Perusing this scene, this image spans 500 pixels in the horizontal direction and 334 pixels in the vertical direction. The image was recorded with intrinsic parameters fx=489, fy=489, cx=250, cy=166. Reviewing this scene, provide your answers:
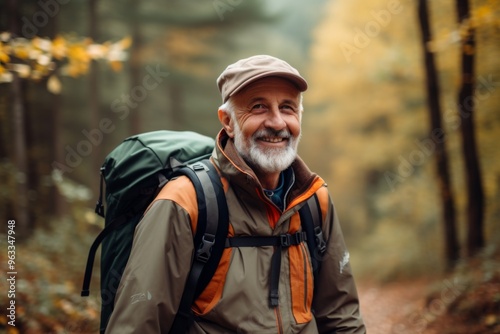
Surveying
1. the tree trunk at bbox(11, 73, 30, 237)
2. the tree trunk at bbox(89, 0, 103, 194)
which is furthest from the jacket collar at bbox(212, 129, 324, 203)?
the tree trunk at bbox(89, 0, 103, 194)

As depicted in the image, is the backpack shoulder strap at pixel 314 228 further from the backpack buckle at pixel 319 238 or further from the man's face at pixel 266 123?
the man's face at pixel 266 123

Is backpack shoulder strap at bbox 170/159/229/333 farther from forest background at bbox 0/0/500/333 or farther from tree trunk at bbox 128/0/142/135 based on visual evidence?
tree trunk at bbox 128/0/142/135

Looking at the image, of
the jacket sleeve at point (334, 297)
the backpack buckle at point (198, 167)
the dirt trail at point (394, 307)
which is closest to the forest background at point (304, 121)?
the dirt trail at point (394, 307)

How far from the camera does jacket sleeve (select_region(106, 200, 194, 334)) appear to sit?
7.33ft

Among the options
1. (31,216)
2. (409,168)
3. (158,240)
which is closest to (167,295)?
(158,240)

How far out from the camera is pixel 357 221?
24625mm

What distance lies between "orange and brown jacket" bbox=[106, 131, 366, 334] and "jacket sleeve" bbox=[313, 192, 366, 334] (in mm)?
11

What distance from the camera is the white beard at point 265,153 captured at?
2697 millimetres

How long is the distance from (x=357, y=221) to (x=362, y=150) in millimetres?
5238

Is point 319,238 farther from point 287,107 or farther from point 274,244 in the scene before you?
point 287,107

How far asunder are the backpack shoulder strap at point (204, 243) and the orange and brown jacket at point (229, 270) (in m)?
0.04

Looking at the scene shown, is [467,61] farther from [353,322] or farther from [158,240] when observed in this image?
[158,240]

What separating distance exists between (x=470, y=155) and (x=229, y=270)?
8649mm

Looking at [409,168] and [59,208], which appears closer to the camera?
[59,208]
